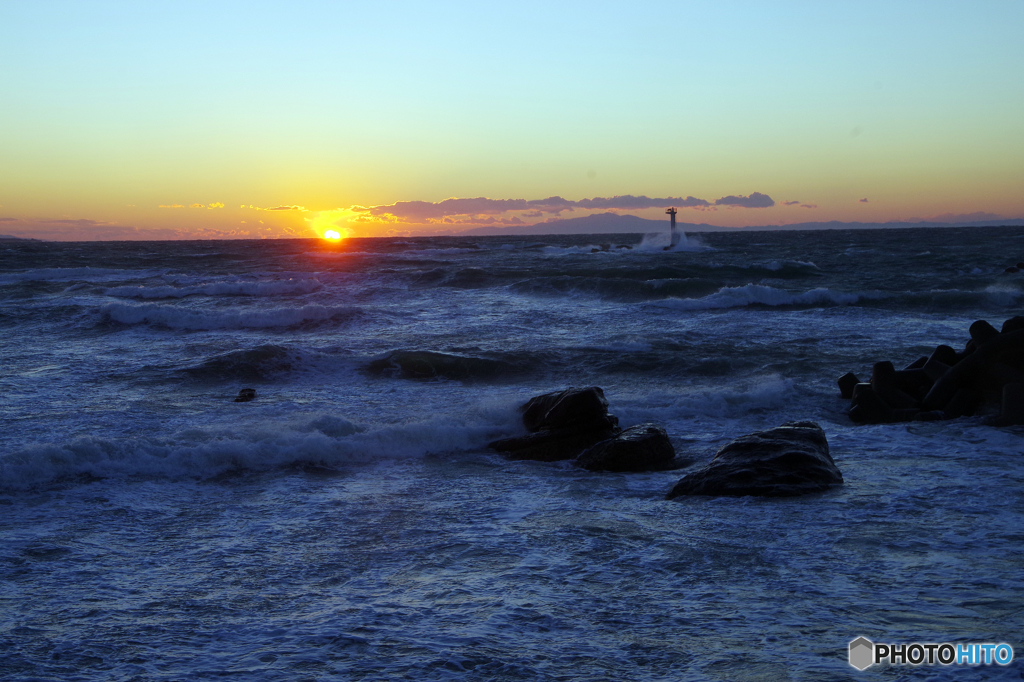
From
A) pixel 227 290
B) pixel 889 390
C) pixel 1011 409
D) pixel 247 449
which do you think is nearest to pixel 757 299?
pixel 889 390

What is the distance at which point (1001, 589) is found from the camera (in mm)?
4723

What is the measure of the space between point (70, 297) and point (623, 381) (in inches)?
895

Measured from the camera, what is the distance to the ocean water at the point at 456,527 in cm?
428

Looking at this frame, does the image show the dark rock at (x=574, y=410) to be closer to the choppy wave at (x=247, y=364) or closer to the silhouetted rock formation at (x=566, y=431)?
the silhouetted rock formation at (x=566, y=431)

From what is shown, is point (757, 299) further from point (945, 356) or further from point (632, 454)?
point (632, 454)

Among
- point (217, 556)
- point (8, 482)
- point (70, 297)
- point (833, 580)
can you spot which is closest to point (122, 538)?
point (217, 556)

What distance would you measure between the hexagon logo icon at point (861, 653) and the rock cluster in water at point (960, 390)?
6.50m

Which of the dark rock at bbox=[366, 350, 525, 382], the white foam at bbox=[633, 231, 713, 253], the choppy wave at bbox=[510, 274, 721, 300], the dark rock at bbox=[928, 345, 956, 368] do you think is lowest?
the dark rock at bbox=[366, 350, 525, 382]

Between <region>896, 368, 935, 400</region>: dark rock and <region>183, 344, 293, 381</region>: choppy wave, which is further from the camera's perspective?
<region>183, 344, 293, 381</region>: choppy wave

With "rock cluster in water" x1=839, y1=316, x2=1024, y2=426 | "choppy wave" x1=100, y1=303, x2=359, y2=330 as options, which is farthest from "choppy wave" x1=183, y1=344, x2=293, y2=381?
"rock cluster in water" x1=839, y1=316, x2=1024, y2=426

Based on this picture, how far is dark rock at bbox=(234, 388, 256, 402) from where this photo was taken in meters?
12.0

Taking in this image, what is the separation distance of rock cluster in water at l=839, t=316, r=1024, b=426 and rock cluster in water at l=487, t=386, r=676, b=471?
136 inches

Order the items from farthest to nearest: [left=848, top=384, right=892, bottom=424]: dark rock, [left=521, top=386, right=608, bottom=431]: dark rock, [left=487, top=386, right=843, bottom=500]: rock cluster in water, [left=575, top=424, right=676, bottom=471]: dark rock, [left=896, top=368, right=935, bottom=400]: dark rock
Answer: [left=896, top=368, right=935, bottom=400]: dark rock → [left=848, top=384, right=892, bottom=424]: dark rock → [left=521, top=386, right=608, bottom=431]: dark rock → [left=575, top=424, right=676, bottom=471]: dark rock → [left=487, top=386, right=843, bottom=500]: rock cluster in water

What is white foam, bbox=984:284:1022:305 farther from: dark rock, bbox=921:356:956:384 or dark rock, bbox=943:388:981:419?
dark rock, bbox=943:388:981:419
